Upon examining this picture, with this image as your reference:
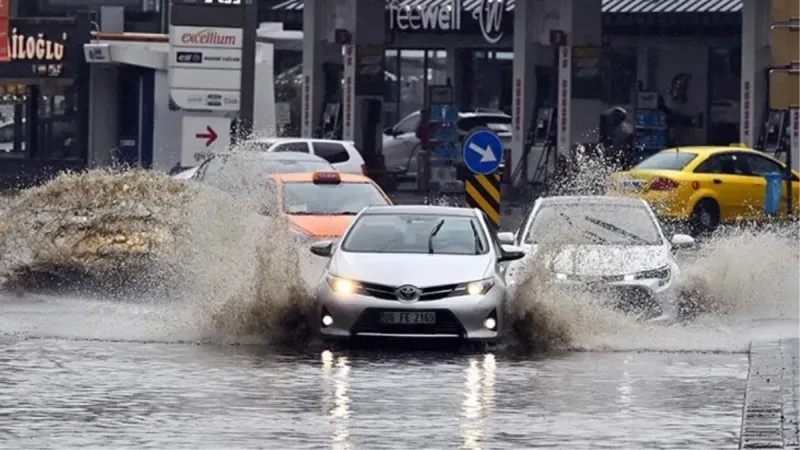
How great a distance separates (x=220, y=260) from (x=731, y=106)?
129ft

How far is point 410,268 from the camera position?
61.7 ft

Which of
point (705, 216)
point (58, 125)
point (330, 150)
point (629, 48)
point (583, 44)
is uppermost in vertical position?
point (629, 48)

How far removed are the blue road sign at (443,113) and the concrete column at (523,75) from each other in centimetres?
160

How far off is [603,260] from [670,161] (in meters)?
19.3

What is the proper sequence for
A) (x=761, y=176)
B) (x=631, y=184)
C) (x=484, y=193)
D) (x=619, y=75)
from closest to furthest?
1. (x=484, y=193)
2. (x=631, y=184)
3. (x=761, y=176)
4. (x=619, y=75)

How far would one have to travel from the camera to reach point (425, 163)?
171 feet

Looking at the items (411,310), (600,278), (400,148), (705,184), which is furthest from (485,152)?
(400,148)

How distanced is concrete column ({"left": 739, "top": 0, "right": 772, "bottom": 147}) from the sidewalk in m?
27.6

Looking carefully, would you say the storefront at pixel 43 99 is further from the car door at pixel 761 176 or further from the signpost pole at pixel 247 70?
the car door at pixel 761 176

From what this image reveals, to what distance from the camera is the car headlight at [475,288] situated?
61.2ft

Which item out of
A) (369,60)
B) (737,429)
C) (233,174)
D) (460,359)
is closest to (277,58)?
(369,60)

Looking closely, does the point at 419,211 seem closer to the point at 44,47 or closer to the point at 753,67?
the point at 753,67

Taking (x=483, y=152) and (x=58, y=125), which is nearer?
(x=483, y=152)

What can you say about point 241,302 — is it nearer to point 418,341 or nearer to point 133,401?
point 418,341
